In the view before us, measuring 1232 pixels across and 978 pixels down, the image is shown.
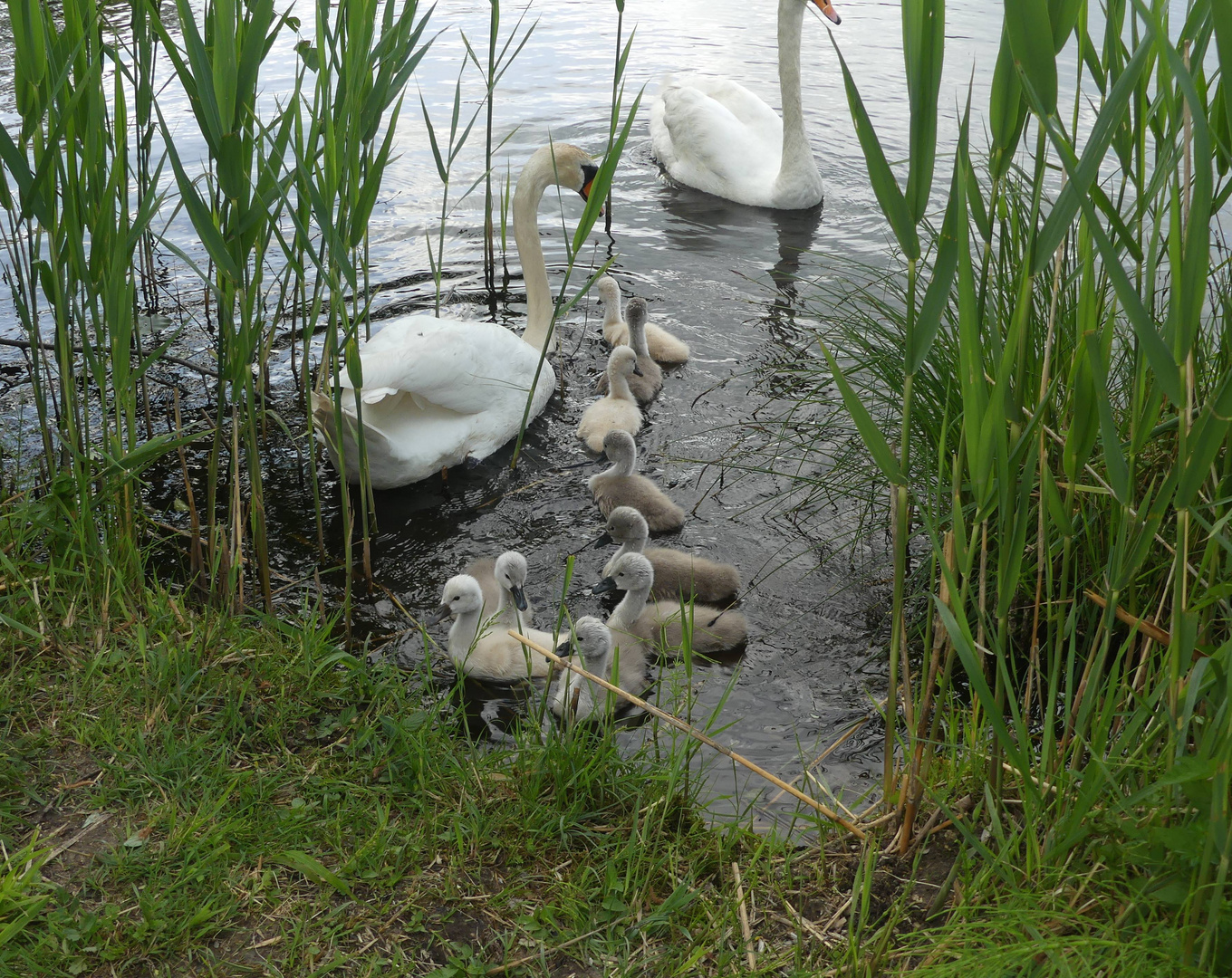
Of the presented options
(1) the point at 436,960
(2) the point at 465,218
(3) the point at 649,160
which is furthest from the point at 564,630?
(3) the point at 649,160

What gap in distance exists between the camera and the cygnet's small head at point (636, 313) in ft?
17.3

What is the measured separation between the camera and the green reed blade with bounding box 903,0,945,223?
4.98ft

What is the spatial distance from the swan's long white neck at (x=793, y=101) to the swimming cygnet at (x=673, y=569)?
436 cm

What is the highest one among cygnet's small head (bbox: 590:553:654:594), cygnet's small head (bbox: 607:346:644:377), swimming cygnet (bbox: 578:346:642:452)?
cygnet's small head (bbox: 607:346:644:377)

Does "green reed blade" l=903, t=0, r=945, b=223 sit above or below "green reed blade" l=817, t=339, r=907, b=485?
above

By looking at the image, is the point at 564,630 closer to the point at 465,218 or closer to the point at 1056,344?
the point at 1056,344

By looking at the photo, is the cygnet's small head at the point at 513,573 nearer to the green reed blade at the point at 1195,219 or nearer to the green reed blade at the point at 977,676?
the green reed blade at the point at 977,676

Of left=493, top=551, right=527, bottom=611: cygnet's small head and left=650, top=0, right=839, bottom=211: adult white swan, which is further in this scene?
left=650, top=0, right=839, bottom=211: adult white swan

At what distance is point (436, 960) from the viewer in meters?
2.10

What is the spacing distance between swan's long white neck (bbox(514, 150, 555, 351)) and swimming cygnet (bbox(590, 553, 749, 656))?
6.71 feet

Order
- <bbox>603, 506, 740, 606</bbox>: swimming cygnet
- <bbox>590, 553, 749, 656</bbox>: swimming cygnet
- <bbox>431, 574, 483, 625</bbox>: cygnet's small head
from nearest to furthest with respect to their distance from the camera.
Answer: <bbox>431, 574, 483, 625</bbox>: cygnet's small head → <bbox>590, 553, 749, 656</bbox>: swimming cygnet → <bbox>603, 506, 740, 606</bbox>: swimming cygnet

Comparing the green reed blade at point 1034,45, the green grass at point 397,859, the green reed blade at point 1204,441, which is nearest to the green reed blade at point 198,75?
the green grass at point 397,859

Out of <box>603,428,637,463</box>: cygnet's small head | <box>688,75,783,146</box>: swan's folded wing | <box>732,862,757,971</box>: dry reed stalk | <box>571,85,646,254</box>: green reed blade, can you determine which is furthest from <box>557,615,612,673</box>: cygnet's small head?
<box>688,75,783,146</box>: swan's folded wing

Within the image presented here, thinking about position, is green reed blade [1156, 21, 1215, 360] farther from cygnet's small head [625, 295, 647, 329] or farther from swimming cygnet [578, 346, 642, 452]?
cygnet's small head [625, 295, 647, 329]
